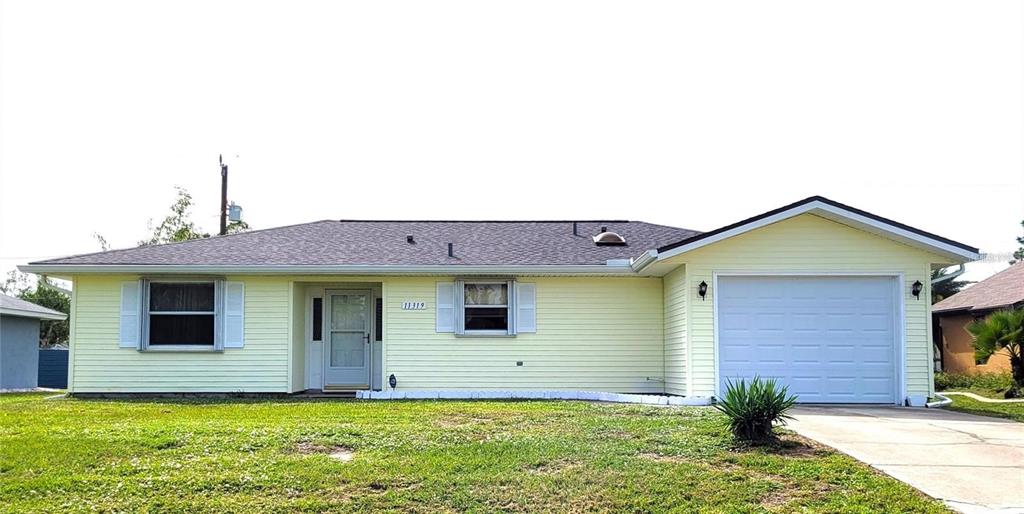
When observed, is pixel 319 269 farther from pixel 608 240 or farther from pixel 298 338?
A: pixel 608 240

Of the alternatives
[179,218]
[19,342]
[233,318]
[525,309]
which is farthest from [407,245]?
[179,218]

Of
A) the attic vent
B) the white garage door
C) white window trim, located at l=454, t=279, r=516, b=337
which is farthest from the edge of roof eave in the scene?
the white garage door

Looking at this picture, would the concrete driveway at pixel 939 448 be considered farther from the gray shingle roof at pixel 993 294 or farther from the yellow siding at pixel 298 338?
the gray shingle roof at pixel 993 294

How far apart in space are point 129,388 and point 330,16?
7.67 m

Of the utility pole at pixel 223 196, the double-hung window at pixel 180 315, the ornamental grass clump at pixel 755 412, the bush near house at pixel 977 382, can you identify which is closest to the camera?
the ornamental grass clump at pixel 755 412

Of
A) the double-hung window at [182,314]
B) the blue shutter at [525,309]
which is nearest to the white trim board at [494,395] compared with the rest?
the blue shutter at [525,309]

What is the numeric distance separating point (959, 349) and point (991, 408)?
10.3 m

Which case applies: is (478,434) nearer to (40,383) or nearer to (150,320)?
(150,320)

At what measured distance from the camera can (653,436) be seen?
29.3 feet

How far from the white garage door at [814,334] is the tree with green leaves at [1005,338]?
320 centimetres

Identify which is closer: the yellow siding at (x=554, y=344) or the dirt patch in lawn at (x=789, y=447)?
the dirt patch in lawn at (x=789, y=447)

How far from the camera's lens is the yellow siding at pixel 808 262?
13.2 meters

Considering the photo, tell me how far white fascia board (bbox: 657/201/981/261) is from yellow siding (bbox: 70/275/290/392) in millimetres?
6776

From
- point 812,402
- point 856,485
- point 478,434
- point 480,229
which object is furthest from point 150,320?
point 856,485
